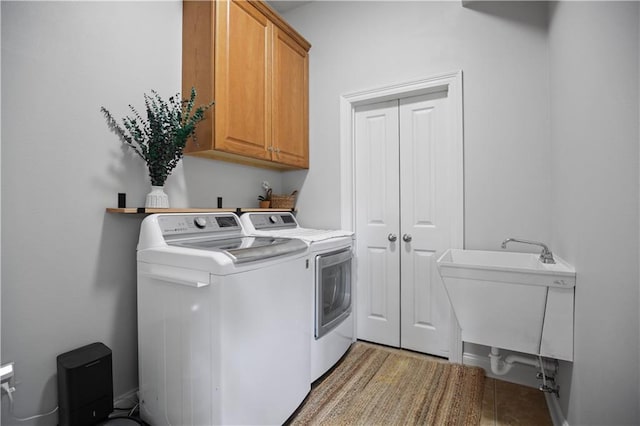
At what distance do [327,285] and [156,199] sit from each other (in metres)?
1.17

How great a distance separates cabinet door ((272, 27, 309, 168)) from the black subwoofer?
1620 millimetres

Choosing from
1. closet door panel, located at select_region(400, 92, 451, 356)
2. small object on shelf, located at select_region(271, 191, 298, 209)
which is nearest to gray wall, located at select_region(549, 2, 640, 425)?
closet door panel, located at select_region(400, 92, 451, 356)

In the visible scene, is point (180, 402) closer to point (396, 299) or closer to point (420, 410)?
point (420, 410)

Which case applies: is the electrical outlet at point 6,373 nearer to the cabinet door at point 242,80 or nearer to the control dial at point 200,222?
the control dial at point 200,222

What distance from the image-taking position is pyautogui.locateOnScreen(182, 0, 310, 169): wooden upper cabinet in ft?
6.20

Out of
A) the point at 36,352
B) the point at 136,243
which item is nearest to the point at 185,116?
the point at 136,243

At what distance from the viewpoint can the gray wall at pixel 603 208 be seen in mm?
1035

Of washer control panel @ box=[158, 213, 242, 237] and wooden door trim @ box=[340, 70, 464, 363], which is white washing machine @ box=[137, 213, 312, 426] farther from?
wooden door trim @ box=[340, 70, 464, 363]

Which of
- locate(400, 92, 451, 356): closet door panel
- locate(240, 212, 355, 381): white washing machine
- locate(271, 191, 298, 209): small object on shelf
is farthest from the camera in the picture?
locate(271, 191, 298, 209): small object on shelf

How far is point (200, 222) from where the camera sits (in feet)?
5.81

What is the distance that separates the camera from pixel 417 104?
2395mm

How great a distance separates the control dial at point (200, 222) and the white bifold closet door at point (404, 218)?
1.32 meters

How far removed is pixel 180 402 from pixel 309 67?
2.68m

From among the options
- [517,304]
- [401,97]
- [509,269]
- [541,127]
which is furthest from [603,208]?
[401,97]
